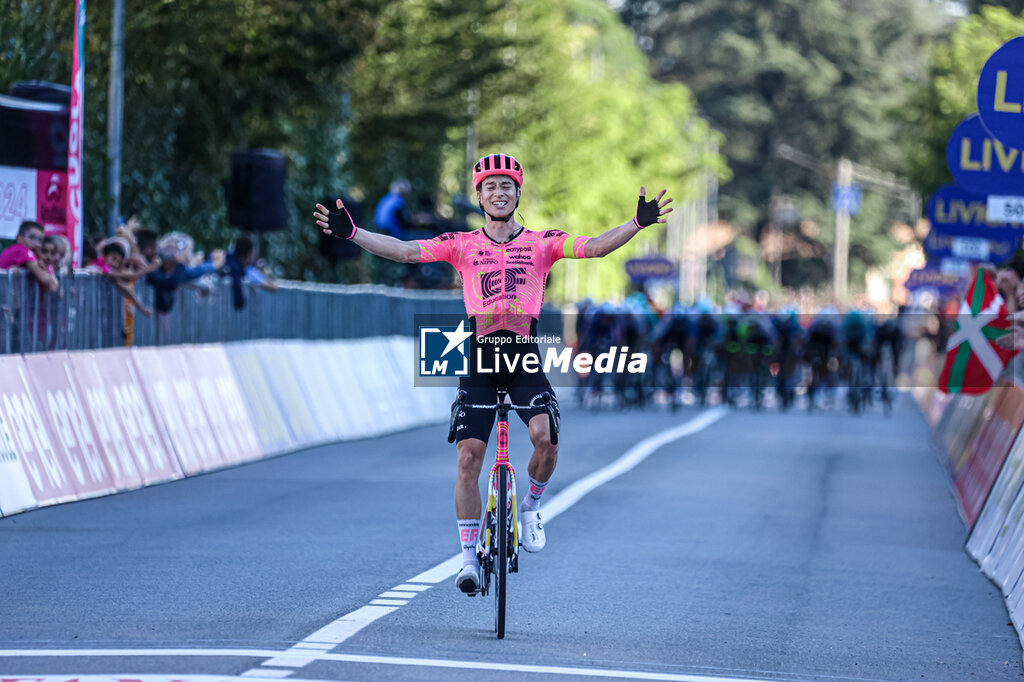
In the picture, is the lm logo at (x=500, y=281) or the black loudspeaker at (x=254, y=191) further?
the black loudspeaker at (x=254, y=191)

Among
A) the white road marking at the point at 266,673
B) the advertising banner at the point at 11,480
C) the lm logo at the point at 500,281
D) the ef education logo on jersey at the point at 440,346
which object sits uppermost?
the lm logo at the point at 500,281

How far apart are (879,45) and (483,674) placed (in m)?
107

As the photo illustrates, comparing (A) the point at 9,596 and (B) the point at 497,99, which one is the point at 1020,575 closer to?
(A) the point at 9,596

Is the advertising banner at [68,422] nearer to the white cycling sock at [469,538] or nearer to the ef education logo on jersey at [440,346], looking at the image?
the ef education logo on jersey at [440,346]

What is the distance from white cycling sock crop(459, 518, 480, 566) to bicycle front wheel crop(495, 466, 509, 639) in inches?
4.6

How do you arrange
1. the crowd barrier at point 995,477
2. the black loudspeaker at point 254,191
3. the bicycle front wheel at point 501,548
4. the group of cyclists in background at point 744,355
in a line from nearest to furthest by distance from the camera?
the bicycle front wheel at point 501,548 → the crowd barrier at point 995,477 → the black loudspeaker at point 254,191 → the group of cyclists in background at point 744,355

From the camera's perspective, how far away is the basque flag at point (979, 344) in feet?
60.0

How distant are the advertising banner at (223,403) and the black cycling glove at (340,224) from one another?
9.35 metres

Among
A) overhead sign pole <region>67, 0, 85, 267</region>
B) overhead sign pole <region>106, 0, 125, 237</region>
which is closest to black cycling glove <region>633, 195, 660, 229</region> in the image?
overhead sign pole <region>67, 0, 85, 267</region>

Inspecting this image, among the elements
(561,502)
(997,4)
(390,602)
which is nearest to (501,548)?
(390,602)

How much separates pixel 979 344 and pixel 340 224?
10002 millimetres

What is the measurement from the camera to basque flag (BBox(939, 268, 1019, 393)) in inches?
720

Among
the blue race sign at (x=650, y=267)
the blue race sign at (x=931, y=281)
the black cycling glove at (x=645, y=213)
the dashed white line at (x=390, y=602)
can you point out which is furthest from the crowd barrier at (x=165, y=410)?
the blue race sign at (x=650, y=267)

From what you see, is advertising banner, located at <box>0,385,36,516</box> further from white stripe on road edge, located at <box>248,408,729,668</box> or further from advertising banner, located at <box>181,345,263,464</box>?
advertising banner, located at <box>181,345,263,464</box>
